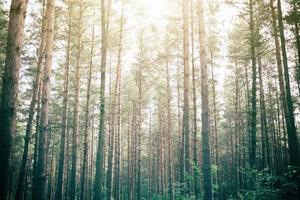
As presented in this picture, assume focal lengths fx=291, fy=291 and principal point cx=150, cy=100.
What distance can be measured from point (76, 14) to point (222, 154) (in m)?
35.2

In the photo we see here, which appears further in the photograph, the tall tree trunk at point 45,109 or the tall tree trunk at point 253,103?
the tall tree trunk at point 253,103

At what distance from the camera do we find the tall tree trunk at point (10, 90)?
635cm

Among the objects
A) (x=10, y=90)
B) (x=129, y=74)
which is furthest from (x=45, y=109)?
(x=129, y=74)

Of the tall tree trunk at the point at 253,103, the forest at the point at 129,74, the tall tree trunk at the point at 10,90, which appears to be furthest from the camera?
the tall tree trunk at the point at 253,103

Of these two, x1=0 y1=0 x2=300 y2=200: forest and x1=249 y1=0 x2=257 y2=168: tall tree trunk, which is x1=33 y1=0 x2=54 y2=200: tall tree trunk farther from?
x1=249 y1=0 x2=257 y2=168: tall tree trunk

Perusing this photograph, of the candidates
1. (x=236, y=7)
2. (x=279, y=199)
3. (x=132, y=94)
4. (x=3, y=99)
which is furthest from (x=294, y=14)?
(x=132, y=94)

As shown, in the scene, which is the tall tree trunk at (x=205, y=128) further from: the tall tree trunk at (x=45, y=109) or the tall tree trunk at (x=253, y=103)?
the tall tree trunk at (x=253, y=103)

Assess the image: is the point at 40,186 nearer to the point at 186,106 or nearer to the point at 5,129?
the point at 5,129

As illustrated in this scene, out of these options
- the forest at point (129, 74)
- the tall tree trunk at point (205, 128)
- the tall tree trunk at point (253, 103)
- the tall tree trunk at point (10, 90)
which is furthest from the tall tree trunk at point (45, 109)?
the tall tree trunk at point (253, 103)

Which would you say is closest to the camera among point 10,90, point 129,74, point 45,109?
point 10,90

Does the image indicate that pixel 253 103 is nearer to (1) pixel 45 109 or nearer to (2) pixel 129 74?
(1) pixel 45 109

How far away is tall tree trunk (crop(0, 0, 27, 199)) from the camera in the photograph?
6.35 meters

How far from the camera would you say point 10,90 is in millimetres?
6684

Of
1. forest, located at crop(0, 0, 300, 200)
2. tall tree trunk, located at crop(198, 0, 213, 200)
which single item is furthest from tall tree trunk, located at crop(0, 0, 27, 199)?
tall tree trunk, located at crop(198, 0, 213, 200)
